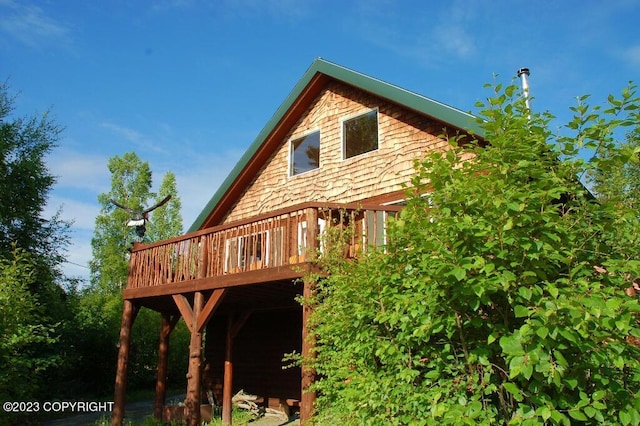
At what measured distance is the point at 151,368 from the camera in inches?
840

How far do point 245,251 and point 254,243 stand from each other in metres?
0.28

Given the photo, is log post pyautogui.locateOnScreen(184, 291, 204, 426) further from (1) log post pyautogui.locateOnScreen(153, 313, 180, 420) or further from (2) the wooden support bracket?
(1) log post pyautogui.locateOnScreen(153, 313, 180, 420)

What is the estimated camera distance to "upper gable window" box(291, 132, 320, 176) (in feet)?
40.3

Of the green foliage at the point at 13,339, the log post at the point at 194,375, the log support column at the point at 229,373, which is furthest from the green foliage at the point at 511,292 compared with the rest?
the log support column at the point at 229,373

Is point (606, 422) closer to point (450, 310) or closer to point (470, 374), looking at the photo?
point (470, 374)

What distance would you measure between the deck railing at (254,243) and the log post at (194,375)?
659mm

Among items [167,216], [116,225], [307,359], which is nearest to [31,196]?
[116,225]

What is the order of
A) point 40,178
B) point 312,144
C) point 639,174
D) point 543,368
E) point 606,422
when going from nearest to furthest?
point 543,368, point 606,422, point 312,144, point 639,174, point 40,178

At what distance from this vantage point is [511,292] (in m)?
3.45

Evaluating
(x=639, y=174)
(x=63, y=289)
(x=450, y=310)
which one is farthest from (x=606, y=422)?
(x=63, y=289)

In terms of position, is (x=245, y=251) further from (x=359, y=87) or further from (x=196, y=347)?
(x=359, y=87)

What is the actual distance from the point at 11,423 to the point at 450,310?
9636 mm

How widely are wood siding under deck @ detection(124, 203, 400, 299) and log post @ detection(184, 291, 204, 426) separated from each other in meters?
0.43

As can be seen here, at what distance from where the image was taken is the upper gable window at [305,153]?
40.3 ft
